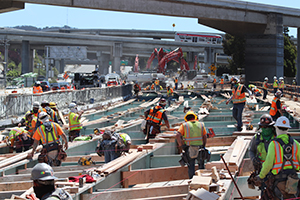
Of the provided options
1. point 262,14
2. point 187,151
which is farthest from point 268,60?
point 187,151

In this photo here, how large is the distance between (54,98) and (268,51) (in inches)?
848

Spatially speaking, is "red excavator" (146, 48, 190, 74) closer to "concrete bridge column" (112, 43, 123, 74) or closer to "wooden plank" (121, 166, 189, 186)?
"concrete bridge column" (112, 43, 123, 74)

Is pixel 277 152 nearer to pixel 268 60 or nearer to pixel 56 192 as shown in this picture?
pixel 56 192

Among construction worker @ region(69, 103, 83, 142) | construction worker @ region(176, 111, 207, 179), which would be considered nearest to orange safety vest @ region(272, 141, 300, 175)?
construction worker @ region(176, 111, 207, 179)

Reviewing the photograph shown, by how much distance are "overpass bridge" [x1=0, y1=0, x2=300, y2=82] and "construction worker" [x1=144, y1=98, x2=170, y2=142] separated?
18981 mm

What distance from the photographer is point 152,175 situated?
8.87 metres

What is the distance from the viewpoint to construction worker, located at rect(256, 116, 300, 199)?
5.77 metres

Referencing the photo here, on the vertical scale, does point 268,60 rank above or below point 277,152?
above

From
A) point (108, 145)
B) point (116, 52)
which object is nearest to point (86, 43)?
point (116, 52)

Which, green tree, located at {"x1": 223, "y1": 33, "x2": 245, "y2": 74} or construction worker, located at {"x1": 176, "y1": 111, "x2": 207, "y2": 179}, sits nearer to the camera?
construction worker, located at {"x1": 176, "y1": 111, "x2": 207, "y2": 179}

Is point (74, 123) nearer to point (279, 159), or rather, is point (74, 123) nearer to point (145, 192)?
point (145, 192)

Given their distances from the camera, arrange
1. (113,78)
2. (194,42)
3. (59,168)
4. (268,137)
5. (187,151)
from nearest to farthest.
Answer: (268,137)
(187,151)
(59,168)
(113,78)
(194,42)

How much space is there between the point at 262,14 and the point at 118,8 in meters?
14.0

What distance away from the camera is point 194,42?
291ft
